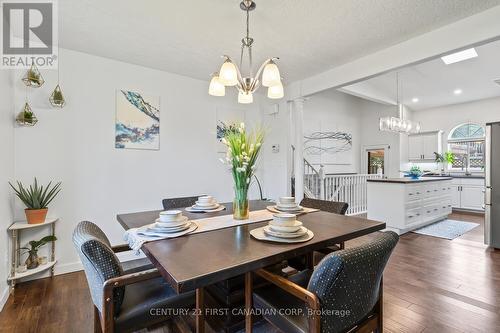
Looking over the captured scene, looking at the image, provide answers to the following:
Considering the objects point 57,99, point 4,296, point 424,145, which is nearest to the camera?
point 4,296

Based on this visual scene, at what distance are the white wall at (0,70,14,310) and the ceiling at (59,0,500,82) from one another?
78 cm

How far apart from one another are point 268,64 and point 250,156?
755 millimetres

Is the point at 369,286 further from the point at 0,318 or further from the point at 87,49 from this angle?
the point at 87,49

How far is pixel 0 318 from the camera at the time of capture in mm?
1945

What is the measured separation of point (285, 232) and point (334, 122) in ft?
19.5

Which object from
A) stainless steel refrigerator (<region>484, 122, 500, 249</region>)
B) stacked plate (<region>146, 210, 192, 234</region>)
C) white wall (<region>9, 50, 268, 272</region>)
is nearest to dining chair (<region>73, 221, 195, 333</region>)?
stacked plate (<region>146, 210, 192, 234</region>)

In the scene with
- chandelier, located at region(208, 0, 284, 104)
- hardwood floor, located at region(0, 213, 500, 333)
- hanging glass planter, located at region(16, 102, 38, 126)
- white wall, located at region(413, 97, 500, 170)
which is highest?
white wall, located at region(413, 97, 500, 170)

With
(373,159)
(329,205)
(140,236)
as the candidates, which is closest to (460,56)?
(373,159)

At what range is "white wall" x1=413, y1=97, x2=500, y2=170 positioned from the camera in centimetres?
589

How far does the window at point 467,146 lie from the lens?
6211 millimetres

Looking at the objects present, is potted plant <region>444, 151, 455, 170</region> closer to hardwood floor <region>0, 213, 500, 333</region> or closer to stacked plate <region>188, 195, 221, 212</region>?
hardwood floor <region>0, 213, 500, 333</region>

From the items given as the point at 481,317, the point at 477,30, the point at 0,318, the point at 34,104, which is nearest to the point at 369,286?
the point at 481,317

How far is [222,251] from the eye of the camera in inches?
48.1

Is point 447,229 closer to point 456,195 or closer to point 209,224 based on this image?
point 456,195
